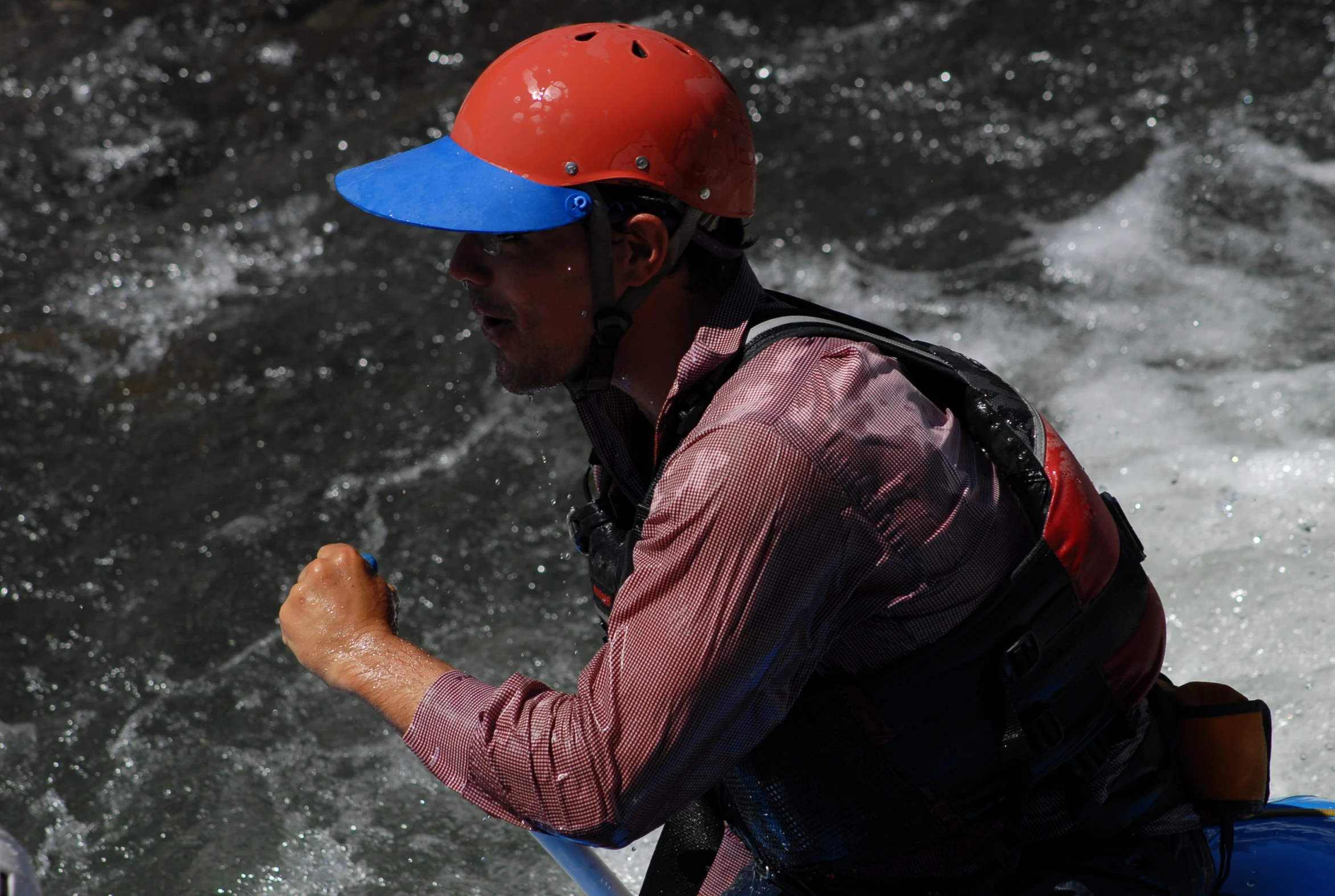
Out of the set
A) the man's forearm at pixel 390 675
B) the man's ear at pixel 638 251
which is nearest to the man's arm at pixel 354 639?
the man's forearm at pixel 390 675

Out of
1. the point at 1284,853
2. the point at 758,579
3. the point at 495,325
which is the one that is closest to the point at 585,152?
the point at 495,325

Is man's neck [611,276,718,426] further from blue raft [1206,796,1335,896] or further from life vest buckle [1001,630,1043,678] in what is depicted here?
blue raft [1206,796,1335,896]

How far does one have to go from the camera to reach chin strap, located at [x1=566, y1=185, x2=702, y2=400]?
1837 millimetres

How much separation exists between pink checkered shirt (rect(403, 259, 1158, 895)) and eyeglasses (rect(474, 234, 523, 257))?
41cm

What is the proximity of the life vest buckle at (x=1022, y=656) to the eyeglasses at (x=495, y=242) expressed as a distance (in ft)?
2.88

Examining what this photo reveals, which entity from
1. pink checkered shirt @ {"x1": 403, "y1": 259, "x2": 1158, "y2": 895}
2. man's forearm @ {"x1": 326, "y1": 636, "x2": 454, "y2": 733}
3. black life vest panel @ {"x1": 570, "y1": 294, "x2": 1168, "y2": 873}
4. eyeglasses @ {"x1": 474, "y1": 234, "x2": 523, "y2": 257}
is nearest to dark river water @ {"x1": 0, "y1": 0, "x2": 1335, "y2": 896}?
black life vest panel @ {"x1": 570, "y1": 294, "x2": 1168, "y2": 873}

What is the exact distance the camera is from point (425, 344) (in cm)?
523

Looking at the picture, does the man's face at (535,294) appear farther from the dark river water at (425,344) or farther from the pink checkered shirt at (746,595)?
the dark river water at (425,344)

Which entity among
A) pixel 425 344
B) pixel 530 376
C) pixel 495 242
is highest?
pixel 495 242

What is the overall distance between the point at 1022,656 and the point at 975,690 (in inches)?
3.1

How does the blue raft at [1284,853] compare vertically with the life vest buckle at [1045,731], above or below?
below

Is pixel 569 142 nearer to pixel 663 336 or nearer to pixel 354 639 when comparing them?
pixel 663 336

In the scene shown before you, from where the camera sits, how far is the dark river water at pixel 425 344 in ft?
11.5

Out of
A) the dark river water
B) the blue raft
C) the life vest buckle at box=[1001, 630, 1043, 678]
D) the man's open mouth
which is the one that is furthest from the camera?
the dark river water
